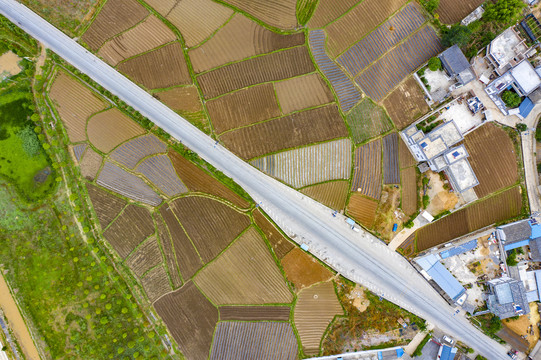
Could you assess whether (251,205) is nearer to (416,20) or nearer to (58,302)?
(58,302)

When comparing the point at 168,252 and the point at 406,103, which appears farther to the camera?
the point at 406,103

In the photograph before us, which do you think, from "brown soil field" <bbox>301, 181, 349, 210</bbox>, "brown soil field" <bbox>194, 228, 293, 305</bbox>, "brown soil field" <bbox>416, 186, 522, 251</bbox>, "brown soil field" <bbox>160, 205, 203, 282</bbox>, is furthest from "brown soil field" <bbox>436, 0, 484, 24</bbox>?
"brown soil field" <bbox>160, 205, 203, 282</bbox>

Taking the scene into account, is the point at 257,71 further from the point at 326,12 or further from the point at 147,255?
the point at 147,255

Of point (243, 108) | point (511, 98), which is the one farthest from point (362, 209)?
point (511, 98)

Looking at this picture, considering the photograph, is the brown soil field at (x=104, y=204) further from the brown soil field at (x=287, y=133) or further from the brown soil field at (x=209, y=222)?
the brown soil field at (x=287, y=133)

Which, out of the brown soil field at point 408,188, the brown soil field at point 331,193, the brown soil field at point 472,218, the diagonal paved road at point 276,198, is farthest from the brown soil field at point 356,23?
the brown soil field at point 472,218

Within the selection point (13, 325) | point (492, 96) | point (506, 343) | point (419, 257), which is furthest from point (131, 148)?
point (506, 343)
